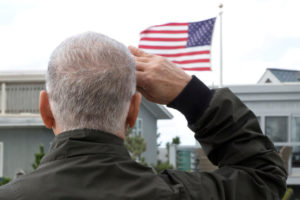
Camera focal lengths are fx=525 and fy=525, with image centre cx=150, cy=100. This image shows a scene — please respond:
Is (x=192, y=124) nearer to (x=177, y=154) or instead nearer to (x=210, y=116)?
(x=210, y=116)

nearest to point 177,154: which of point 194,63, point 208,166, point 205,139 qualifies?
point 208,166

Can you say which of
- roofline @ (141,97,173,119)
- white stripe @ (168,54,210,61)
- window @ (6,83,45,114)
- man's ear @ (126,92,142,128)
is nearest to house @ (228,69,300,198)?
white stripe @ (168,54,210,61)

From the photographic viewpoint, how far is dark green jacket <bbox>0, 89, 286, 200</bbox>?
1438mm

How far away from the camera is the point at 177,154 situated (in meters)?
22.5

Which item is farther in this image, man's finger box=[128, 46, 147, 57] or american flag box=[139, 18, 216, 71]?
american flag box=[139, 18, 216, 71]

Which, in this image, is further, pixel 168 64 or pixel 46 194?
pixel 168 64

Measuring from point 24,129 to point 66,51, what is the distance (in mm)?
21044

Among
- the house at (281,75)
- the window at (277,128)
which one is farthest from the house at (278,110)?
the house at (281,75)

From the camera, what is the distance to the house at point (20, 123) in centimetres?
2138

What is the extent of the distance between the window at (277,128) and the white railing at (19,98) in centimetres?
949

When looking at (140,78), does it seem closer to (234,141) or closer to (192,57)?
(234,141)

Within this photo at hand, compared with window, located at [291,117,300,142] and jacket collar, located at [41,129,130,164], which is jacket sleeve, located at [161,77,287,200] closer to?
jacket collar, located at [41,129,130,164]

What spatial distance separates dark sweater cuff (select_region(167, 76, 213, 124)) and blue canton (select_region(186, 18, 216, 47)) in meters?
12.8

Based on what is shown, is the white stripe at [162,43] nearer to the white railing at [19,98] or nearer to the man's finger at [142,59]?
the white railing at [19,98]
